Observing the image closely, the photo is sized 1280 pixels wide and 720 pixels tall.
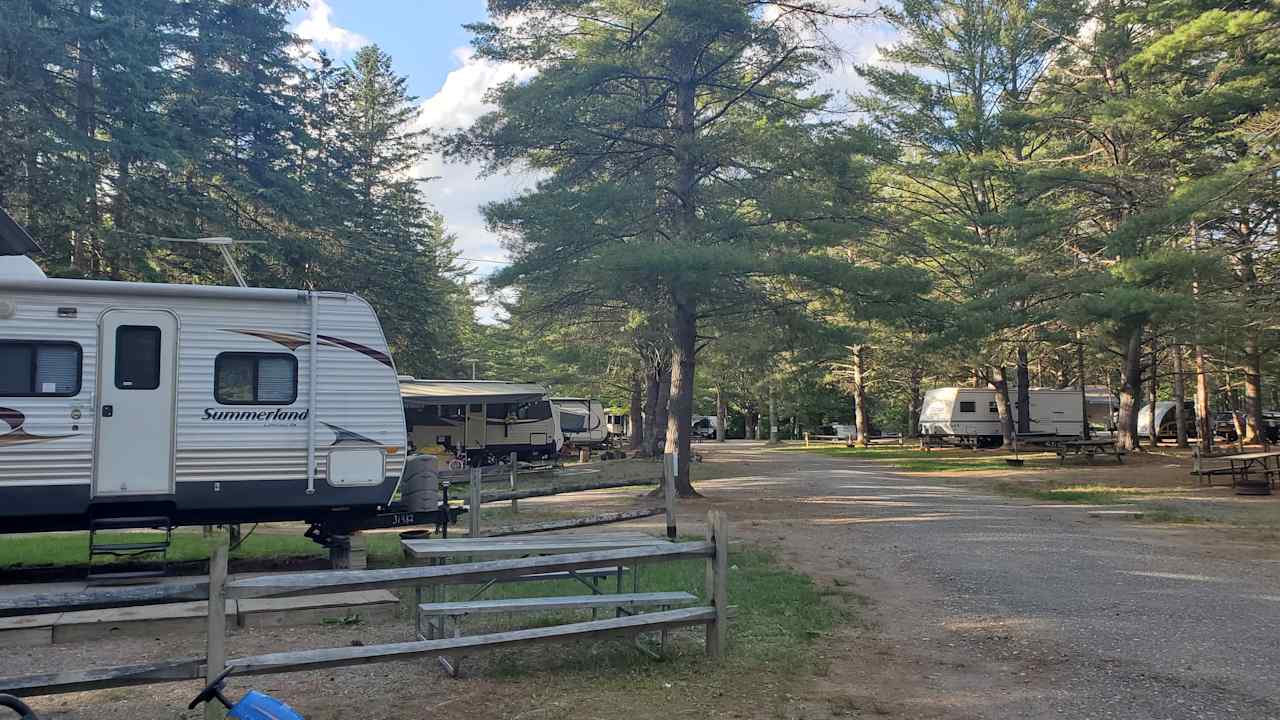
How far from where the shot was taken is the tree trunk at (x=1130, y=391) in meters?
26.4

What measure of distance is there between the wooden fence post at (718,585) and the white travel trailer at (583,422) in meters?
28.0

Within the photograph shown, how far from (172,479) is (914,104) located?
84.8 ft

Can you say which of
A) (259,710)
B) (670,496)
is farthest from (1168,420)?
(259,710)

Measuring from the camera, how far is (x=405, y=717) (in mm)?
4703

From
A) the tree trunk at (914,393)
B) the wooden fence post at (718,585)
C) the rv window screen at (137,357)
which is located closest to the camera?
the wooden fence post at (718,585)

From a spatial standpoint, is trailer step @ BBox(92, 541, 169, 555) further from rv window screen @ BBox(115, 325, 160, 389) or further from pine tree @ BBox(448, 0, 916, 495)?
pine tree @ BBox(448, 0, 916, 495)

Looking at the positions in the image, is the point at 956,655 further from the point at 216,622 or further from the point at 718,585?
the point at 216,622

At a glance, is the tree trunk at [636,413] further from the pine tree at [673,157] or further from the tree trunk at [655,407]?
the pine tree at [673,157]

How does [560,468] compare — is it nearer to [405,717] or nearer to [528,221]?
[528,221]

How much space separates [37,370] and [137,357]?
2.46 feet

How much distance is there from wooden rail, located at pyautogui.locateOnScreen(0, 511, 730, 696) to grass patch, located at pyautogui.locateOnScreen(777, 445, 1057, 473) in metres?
21.2

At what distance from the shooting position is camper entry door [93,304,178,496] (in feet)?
25.3

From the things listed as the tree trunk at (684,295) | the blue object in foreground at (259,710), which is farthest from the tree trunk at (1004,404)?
the blue object in foreground at (259,710)

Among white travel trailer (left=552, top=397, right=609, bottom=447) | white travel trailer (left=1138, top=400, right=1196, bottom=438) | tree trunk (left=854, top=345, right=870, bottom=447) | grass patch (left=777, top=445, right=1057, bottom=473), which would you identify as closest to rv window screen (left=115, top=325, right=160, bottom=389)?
grass patch (left=777, top=445, right=1057, bottom=473)
